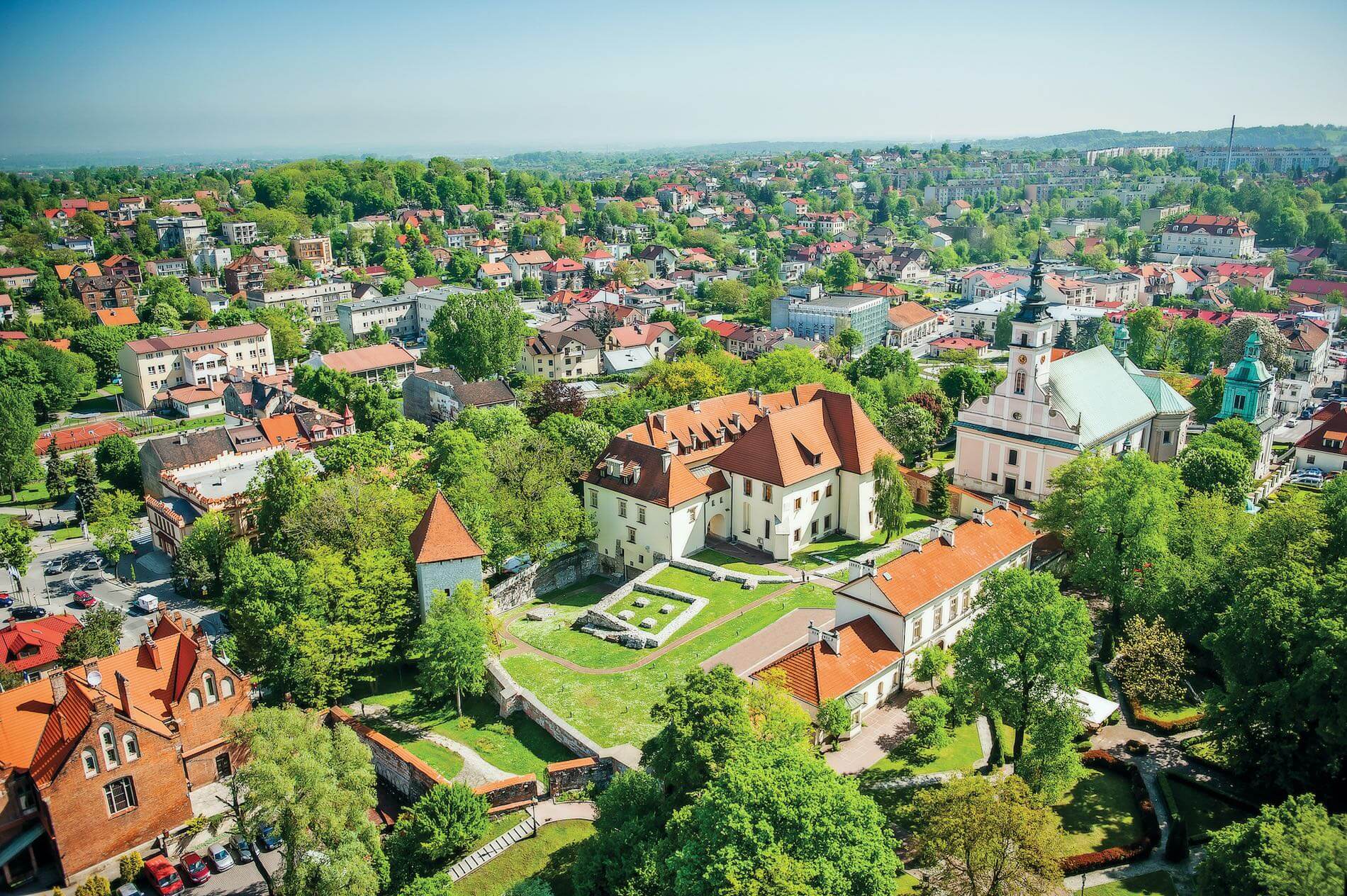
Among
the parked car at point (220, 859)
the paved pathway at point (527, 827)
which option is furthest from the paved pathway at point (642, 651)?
the parked car at point (220, 859)

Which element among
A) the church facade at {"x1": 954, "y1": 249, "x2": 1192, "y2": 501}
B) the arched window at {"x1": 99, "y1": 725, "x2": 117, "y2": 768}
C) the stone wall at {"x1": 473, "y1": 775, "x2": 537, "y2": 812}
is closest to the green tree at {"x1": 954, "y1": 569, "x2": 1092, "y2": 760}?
the stone wall at {"x1": 473, "y1": 775, "x2": 537, "y2": 812}

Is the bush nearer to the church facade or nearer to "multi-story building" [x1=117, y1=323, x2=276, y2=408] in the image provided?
the church facade

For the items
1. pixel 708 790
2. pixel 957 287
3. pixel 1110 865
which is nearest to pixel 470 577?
pixel 708 790

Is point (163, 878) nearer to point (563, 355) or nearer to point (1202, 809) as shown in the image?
point (1202, 809)

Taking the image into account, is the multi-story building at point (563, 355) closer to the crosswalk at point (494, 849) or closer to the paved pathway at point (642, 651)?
the paved pathway at point (642, 651)

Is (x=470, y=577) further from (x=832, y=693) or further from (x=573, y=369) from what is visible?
(x=573, y=369)
